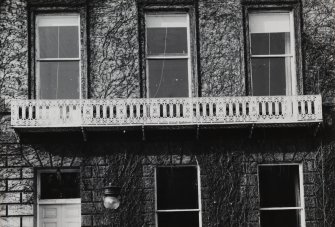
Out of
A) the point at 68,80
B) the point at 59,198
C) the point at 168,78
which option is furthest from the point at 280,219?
the point at 68,80

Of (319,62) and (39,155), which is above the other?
(319,62)

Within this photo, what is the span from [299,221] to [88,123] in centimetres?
532

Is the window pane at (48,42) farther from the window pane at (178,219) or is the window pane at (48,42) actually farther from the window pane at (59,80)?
the window pane at (178,219)

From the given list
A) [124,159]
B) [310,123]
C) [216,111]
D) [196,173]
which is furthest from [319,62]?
[124,159]

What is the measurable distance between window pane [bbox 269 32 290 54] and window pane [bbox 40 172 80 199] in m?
5.60

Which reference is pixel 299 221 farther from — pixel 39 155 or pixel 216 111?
pixel 39 155

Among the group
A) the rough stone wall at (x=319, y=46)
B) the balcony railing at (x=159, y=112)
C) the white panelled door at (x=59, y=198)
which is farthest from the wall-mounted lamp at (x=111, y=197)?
the rough stone wall at (x=319, y=46)

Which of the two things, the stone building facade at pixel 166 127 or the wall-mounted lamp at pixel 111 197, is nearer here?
the wall-mounted lamp at pixel 111 197

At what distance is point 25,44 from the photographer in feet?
51.2

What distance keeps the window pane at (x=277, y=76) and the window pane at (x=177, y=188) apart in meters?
2.73

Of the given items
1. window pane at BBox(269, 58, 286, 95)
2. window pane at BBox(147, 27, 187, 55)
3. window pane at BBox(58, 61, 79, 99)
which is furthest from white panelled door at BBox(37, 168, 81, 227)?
window pane at BBox(269, 58, 286, 95)

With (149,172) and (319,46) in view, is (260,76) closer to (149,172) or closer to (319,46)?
(319,46)

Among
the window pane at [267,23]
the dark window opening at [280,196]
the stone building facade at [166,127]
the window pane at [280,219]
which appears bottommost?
the window pane at [280,219]

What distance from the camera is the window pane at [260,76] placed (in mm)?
15906
